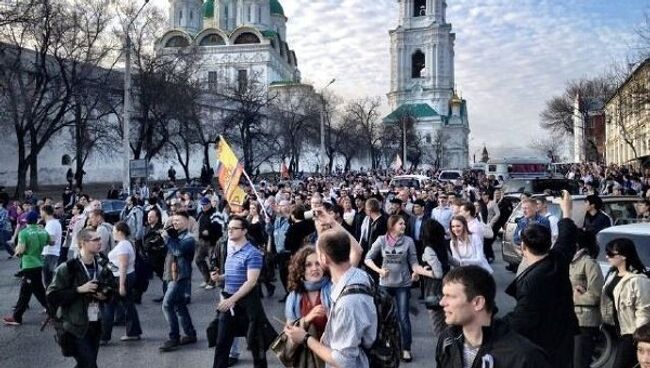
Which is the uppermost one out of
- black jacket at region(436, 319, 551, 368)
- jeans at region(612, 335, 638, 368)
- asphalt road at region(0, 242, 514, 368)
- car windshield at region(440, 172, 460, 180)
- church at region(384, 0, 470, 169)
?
church at region(384, 0, 470, 169)

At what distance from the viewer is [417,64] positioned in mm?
104188

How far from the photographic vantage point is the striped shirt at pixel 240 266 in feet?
20.6

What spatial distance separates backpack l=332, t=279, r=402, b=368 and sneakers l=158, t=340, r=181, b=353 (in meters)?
4.75

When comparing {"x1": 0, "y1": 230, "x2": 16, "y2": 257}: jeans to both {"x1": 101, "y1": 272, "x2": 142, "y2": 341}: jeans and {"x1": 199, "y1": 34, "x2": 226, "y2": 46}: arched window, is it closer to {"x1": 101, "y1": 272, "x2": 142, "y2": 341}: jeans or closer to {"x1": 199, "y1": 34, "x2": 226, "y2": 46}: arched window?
{"x1": 101, "y1": 272, "x2": 142, "y2": 341}: jeans

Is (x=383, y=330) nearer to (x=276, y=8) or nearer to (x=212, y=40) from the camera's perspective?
(x=212, y=40)

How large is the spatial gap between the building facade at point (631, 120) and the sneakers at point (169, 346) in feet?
74.0

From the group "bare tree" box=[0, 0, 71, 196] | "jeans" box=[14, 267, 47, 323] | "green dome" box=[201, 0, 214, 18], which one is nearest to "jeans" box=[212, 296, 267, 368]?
"jeans" box=[14, 267, 47, 323]

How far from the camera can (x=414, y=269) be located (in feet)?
23.4

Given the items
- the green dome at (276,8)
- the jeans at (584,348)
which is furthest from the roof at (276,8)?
the jeans at (584,348)

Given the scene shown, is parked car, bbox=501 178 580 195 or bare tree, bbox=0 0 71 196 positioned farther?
bare tree, bbox=0 0 71 196

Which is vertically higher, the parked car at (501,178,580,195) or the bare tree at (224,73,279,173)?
the bare tree at (224,73,279,173)

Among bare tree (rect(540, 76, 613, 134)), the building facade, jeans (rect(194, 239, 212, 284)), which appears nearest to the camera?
jeans (rect(194, 239, 212, 284))

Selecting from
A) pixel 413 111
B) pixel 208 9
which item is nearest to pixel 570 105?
pixel 413 111

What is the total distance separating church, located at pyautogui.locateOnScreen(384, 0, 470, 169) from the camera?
325ft
